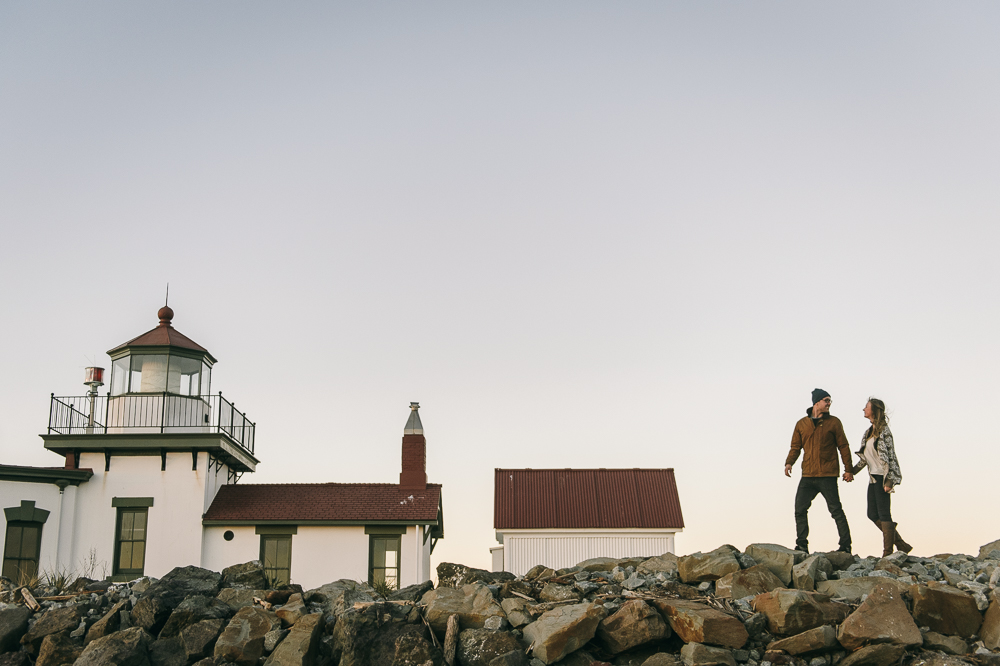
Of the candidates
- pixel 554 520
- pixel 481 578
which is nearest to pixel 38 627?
pixel 481 578

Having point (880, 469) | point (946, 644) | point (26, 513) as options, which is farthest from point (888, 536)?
point (26, 513)

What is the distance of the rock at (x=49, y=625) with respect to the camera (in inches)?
495

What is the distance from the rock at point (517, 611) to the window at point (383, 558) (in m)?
10.3

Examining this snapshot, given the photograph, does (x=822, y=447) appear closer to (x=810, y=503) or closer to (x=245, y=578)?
(x=810, y=503)

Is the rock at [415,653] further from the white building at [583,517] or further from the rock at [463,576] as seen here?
the white building at [583,517]

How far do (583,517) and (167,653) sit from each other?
50.7ft

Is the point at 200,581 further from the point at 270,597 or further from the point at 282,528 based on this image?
the point at 282,528

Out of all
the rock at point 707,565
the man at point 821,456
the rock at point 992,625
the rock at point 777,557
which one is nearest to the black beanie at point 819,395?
the man at point 821,456

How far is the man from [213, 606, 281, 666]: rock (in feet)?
24.3

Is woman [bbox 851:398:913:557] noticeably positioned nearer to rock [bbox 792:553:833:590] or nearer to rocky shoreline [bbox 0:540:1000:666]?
rocky shoreline [bbox 0:540:1000:666]

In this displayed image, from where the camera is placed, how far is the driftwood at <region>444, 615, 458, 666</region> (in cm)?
1154

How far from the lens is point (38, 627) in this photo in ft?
41.5

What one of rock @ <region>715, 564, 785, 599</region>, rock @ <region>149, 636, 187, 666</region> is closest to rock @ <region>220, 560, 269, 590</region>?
rock @ <region>149, 636, 187, 666</region>

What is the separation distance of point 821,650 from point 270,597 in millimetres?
7080
